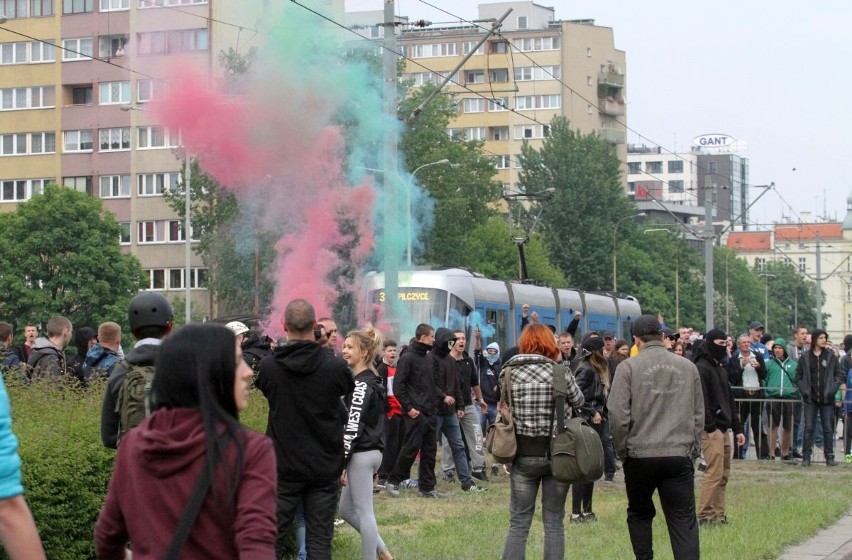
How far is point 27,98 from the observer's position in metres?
81.6

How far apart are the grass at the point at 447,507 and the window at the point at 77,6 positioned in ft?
211

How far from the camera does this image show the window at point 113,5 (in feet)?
255

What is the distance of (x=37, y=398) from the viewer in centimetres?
959

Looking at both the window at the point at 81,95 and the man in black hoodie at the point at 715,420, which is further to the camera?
the window at the point at 81,95

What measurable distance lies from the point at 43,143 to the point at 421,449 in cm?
6891

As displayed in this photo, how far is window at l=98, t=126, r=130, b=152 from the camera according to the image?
7975cm

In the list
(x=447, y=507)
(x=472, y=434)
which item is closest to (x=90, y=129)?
(x=472, y=434)

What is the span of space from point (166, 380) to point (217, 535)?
0.44 m

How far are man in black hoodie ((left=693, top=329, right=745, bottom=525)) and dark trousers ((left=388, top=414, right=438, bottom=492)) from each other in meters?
3.90

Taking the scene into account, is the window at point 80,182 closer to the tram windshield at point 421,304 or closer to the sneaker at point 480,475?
the tram windshield at point 421,304

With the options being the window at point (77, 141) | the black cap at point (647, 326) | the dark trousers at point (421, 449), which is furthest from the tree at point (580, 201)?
the black cap at point (647, 326)

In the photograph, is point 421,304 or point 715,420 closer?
point 715,420

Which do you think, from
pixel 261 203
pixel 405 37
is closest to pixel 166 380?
pixel 261 203

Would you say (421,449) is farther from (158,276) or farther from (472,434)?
(158,276)
